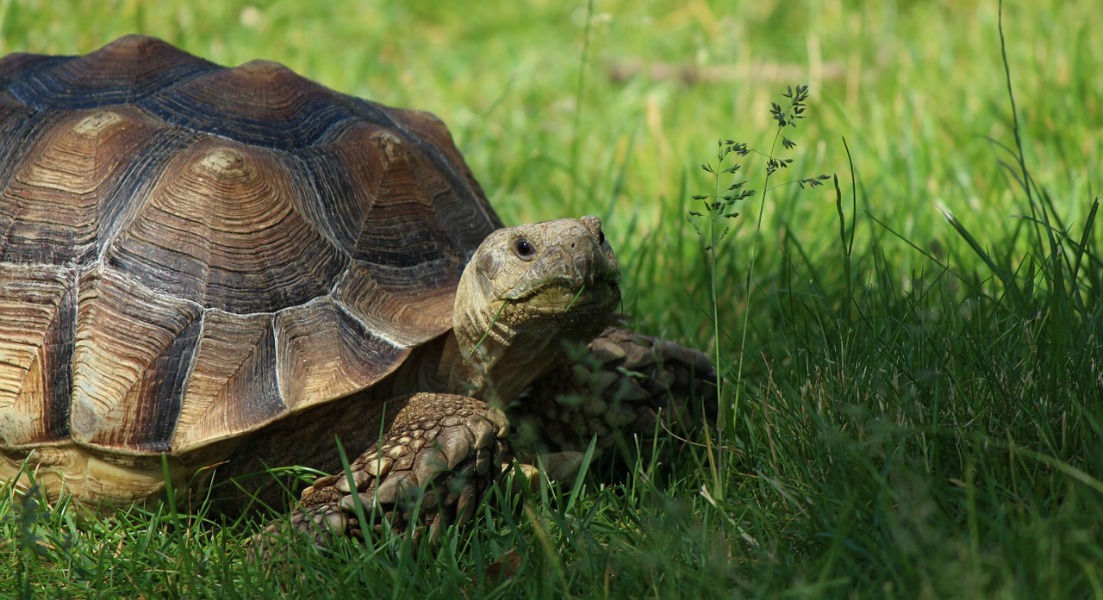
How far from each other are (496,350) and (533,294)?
25 centimetres

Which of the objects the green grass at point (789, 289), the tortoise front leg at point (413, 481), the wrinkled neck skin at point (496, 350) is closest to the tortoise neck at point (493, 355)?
the wrinkled neck skin at point (496, 350)

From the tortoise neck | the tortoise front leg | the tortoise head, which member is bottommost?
the tortoise front leg

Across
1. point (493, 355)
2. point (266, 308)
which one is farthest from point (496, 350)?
point (266, 308)

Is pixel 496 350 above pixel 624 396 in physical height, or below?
above

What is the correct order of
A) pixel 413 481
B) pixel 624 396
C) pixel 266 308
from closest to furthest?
pixel 413 481 → pixel 266 308 → pixel 624 396

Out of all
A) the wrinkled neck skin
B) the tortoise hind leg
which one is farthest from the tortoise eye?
the tortoise hind leg

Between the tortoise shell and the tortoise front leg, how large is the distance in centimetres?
18

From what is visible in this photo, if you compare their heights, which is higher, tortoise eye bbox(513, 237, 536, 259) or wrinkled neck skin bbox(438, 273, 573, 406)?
tortoise eye bbox(513, 237, 536, 259)

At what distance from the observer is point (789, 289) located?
263 cm

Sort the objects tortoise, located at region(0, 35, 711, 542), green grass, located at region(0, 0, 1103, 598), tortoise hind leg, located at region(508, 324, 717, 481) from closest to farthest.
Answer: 1. green grass, located at region(0, 0, 1103, 598)
2. tortoise, located at region(0, 35, 711, 542)
3. tortoise hind leg, located at region(508, 324, 717, 481)

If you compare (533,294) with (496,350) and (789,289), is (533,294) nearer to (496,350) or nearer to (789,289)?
(496,350)

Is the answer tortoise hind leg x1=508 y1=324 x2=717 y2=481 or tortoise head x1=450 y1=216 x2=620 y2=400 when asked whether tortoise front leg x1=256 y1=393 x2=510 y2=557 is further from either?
tortoise hind leg x1=508 y1=324 x2=717 y2=481

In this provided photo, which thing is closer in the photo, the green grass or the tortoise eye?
Answer: the green grass

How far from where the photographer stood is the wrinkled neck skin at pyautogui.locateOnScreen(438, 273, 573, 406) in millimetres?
2553
